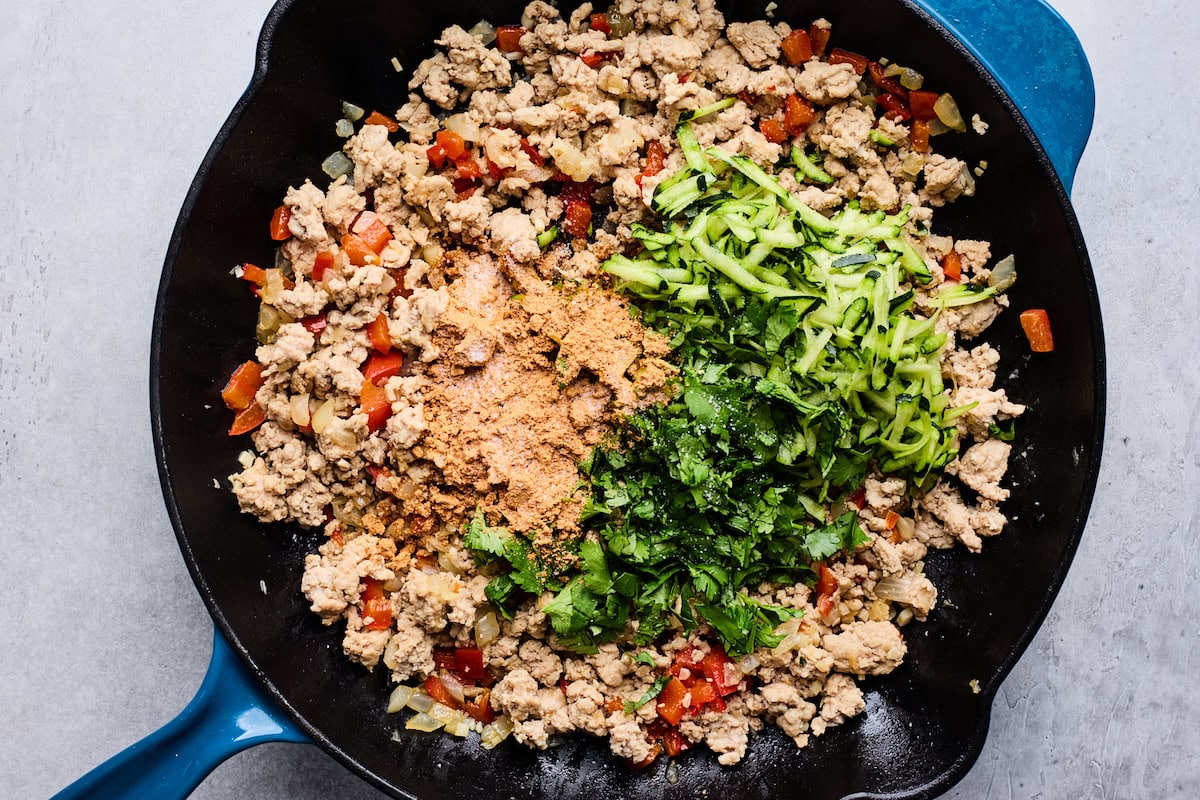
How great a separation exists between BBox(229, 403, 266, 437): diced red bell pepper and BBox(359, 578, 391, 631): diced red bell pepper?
55cm

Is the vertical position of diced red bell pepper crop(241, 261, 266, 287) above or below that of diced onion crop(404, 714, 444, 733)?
above

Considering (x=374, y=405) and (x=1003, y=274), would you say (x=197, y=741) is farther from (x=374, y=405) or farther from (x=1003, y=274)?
(x=1003, y=274)

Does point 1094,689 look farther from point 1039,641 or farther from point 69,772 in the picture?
point 69,772

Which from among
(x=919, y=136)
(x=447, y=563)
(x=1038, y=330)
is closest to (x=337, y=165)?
(x=447, y=563)

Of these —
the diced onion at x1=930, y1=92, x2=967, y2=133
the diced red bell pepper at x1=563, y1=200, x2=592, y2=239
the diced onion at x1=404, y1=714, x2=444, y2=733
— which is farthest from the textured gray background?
the diced red bell pepper at x1=563, y1=200, x2=592, y2=239

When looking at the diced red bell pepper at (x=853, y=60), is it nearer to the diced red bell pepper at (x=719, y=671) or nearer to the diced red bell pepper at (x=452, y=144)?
the diced red bell pepper at (x=452, y=144)

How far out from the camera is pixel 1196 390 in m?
2.76

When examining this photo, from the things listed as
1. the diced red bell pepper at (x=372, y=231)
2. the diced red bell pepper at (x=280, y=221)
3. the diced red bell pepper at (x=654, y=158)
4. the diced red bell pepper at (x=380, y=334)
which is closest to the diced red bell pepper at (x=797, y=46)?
the diced red bell pepper at (x=654, y=158)

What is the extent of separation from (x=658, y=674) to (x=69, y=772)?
1845mm

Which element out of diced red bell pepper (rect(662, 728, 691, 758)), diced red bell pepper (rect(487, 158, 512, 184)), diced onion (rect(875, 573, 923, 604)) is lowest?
diced red bell pepper (rect(662, 728, 691, 758))

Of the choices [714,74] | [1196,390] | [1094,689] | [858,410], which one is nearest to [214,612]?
[858,410]

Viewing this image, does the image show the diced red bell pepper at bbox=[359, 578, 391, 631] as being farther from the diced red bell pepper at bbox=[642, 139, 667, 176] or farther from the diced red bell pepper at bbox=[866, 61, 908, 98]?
the diced red bell pepper at bbox=[866, 61, 908, 98]

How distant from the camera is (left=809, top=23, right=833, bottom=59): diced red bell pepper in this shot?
2518 mm

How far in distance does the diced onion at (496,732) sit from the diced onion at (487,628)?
0.25 meters
